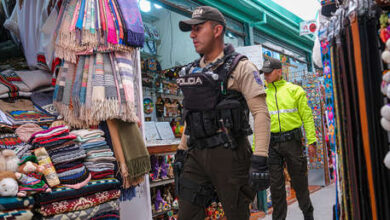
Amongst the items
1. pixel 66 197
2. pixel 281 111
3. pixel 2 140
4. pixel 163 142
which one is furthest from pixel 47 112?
pixel 281 111

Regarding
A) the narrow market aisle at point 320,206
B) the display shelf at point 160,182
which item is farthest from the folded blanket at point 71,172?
the narrow market aisle at point 320,206

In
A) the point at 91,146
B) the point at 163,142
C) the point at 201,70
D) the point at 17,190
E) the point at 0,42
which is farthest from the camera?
the point at 163,142

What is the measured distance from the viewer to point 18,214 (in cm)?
205

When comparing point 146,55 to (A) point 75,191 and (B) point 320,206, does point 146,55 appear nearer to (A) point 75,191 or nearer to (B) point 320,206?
(A) point 75,191

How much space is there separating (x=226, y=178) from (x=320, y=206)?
371 cm

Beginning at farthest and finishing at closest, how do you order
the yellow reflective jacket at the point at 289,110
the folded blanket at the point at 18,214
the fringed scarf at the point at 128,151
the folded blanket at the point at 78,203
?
1. the yellow reflective jacket at the point at 289,110
2. the fringed scarf at the point at 128,151
3. the folded blanket at the point at 78,203
4. the folded blanket at the point at 18,214

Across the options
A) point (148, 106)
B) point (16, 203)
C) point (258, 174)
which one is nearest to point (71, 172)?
point (16, 203)

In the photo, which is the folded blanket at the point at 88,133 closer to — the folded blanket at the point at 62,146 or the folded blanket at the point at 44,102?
the folded blanket at the point at 62,146

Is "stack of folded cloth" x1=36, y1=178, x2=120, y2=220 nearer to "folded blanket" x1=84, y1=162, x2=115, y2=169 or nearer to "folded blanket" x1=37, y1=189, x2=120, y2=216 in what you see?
"folded blanket" x1=37, y1=189, x2=120, y2=216

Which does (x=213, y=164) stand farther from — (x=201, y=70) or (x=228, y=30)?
(x=228, y=30)

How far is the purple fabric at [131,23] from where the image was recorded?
2908mm

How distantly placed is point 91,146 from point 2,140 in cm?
62

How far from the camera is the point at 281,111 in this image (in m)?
4.11

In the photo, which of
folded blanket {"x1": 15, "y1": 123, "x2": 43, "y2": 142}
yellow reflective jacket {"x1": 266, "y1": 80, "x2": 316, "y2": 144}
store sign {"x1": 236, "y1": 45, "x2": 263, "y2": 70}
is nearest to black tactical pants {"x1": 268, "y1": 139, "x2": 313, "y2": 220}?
yellow reflective jacket {"x1": 266, "y1": 80, "x2": 316, "y2": 144}
